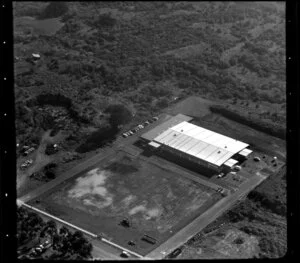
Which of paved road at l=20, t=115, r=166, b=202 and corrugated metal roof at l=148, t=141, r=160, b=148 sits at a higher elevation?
corrugated metal roof at l=148, t=141, r=160, b=148

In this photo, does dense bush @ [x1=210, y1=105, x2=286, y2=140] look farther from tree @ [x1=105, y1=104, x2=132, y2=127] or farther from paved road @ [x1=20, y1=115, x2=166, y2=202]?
tree @ [x1=105, y1=104, x2=132, y2=127]

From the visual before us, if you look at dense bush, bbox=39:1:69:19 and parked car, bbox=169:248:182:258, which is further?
dense bush, bbox=39:1:69:19

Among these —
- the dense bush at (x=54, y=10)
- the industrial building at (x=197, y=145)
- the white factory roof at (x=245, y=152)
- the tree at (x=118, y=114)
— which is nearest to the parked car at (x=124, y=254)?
the industrial building at (x=197, y=145)

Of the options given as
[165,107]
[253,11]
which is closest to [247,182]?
[165,107]

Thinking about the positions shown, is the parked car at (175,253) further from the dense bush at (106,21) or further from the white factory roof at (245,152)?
the dense bush at (106,21)

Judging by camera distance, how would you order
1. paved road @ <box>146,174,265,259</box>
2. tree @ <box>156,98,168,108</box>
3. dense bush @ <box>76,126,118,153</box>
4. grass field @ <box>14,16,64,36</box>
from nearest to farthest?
paved road @ <box>146,174,265,259</box>, dense bush @ <box>76,126,118,153</box>, tree @ <box>156,98,168,108</box>, grass field @ <box>14,16,64,36</box>

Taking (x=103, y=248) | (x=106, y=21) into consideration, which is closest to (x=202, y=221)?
(x=103, y=248)

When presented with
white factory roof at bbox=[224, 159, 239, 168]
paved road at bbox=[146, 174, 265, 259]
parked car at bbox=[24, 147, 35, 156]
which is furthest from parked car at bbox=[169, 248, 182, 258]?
parked car at bbox=[24, 147, 35, 156]

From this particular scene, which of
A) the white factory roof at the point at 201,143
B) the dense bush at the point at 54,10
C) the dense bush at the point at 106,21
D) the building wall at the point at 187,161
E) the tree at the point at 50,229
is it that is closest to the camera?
the tree at the point at 50,229
